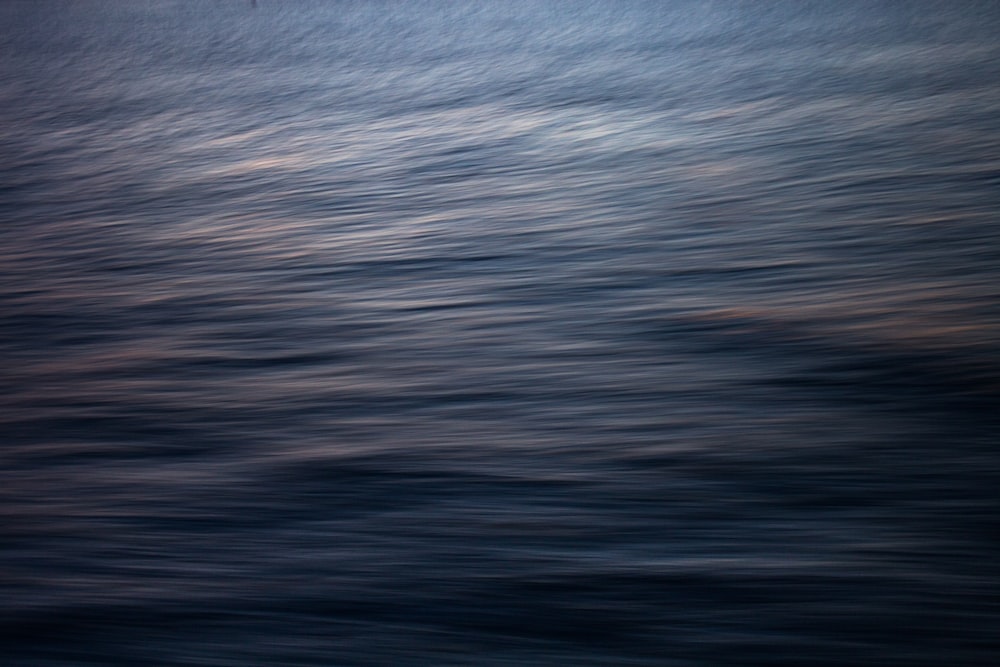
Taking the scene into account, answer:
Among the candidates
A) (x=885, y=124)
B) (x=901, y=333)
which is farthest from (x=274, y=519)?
(x=885, y=124)

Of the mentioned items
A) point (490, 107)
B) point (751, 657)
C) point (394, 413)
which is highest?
point (490, 107)

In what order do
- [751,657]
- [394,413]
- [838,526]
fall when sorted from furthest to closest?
[394,413] → [838,526] → [751,657]

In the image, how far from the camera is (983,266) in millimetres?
1193

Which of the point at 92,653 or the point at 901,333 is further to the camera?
the point at 901,333

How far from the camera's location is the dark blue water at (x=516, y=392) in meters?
0.68

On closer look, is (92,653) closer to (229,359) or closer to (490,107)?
(229,359)

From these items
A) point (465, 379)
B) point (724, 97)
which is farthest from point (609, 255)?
point (724, 97)

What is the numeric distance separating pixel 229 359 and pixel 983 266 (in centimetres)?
78

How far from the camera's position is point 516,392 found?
98 cm

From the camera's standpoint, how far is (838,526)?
0.74 metres

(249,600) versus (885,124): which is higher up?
(885,124)

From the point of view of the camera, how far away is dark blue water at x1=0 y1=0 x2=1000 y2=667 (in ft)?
2.22

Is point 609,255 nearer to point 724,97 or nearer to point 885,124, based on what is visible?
point 885,124

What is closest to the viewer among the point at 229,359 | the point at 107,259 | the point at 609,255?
the point at 229,359
